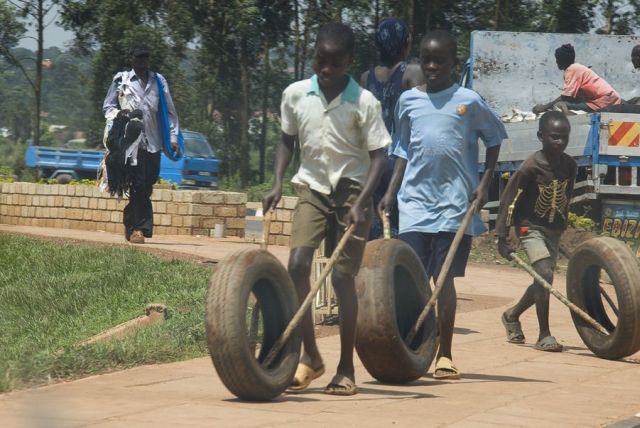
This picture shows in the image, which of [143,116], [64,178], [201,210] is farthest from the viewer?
[64,178]

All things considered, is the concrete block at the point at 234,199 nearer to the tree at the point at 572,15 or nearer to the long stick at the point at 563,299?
the long stick at the point at 563,299

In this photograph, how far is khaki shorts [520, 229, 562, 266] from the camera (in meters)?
8.23

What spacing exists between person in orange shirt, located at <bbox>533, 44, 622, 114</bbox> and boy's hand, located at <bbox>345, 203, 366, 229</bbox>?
10483 millimetres

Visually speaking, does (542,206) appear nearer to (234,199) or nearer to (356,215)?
(356,215)

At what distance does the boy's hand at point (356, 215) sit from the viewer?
5.81 m

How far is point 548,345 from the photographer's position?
803 centimetres

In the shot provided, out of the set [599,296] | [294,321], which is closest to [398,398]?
[294,321]

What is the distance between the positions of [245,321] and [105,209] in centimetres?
1197

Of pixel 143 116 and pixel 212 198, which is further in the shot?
pixel 212 198

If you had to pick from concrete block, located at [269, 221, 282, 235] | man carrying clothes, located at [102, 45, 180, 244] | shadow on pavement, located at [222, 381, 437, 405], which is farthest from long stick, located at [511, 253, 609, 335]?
concrete block, located at [269, 221, 282, 235]

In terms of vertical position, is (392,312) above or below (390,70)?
below

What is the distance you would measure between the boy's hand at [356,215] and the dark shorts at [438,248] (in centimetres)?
109

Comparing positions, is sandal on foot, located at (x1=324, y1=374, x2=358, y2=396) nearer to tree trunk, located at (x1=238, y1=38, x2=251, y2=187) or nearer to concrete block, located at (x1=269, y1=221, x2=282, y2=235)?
concrete block, located at (x1=269, y1=221, x2=282, y2=235)

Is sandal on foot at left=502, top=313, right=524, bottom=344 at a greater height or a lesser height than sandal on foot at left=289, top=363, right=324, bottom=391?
lesser
